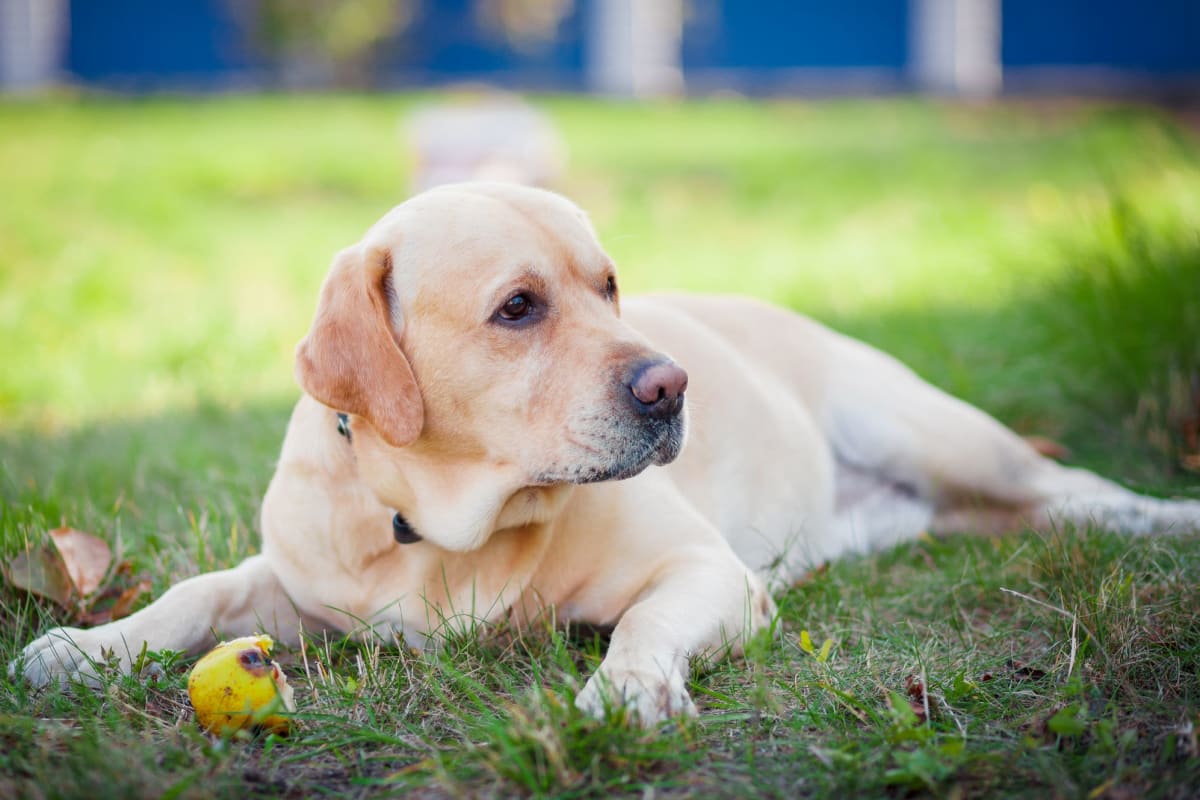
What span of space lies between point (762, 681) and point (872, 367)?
2229 millimetres

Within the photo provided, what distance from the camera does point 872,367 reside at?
416 centimetres

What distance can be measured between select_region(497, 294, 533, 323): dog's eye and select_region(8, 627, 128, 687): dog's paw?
1.17m

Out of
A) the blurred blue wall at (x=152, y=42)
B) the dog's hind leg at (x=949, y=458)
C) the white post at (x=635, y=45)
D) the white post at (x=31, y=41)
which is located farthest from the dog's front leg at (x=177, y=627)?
the white post at (x=31, y=41)

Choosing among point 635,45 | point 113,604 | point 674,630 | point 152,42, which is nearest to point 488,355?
point 674,630

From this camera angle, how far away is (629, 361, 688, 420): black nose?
243cm

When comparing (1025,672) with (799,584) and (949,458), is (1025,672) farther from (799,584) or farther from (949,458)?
(949,458)

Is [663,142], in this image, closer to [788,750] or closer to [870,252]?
[870,252]

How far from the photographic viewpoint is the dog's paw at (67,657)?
98.4 inches

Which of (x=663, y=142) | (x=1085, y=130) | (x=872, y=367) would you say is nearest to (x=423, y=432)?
(x=872, y=367)

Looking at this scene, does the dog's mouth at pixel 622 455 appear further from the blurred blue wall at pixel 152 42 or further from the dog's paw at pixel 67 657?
the blurred blue wall at pixel 152 42

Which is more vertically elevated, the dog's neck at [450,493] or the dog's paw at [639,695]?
the dog's neck at [450,493]

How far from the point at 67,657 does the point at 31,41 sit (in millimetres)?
22179

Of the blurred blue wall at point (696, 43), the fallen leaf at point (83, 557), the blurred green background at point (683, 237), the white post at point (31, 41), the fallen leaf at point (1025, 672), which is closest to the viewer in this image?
the fallen leaf at point (1025, 672)

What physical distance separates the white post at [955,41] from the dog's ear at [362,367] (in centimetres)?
2097
